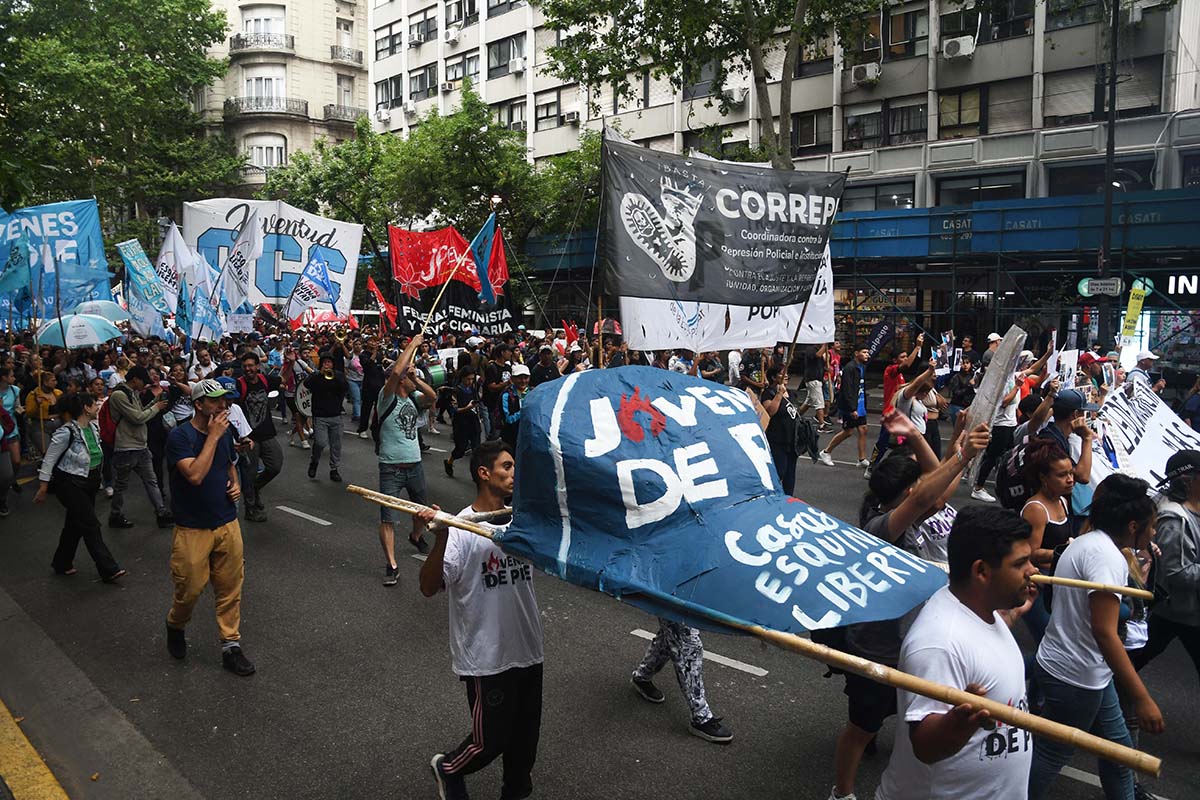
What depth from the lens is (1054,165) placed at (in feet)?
81.1

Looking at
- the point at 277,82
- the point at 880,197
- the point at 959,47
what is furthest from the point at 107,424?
the point at 277,82

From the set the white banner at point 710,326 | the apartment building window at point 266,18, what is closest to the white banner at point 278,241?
the white banner at point 710,326

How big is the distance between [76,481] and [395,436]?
2.65m

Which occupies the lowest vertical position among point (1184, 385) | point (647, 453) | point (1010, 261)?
point (1184, 385)

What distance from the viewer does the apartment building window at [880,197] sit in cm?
2755

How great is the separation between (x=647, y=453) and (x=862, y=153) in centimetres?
2758

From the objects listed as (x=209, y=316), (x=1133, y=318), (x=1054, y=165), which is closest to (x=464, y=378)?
(x=209, y=316)

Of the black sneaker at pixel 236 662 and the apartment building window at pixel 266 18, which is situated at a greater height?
the apartment building window at pixel 266 18

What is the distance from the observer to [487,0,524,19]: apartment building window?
40406mm

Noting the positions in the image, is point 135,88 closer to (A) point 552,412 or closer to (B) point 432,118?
(B) point 432,118

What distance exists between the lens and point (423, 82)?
46062mm

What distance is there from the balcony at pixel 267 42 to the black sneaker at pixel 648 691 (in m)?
55.7

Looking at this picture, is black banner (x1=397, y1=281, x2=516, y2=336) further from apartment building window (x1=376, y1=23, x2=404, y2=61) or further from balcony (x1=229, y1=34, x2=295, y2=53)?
balcony (x1=229, y1=34, x2=295, y2=53)

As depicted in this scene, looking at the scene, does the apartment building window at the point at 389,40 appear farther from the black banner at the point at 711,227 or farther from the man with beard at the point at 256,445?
the black banner at the point at 711,227
